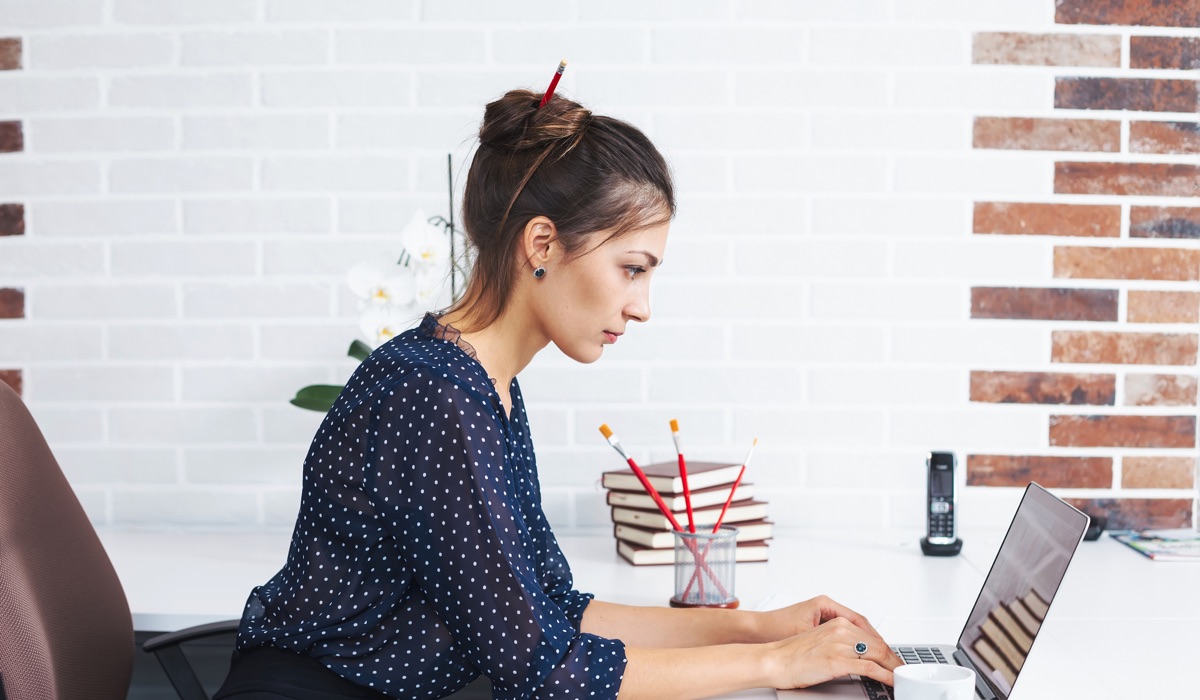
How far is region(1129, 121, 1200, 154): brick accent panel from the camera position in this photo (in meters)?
1.96

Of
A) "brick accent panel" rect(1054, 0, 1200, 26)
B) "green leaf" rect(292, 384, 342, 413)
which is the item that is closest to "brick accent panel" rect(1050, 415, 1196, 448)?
"brick accent panel" rect(1054, 0, 1200, 26)

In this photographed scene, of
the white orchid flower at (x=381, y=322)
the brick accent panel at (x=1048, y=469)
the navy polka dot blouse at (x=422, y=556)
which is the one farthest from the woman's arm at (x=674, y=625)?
the brick accent panel at (x=1048, y=469)

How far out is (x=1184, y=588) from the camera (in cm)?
162

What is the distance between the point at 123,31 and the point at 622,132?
124 centimetres

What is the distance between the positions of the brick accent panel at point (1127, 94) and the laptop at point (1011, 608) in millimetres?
979

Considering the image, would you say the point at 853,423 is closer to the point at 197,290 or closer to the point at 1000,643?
the point at 1000,643

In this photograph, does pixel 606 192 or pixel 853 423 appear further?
pixel 853 423

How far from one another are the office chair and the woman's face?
0.60m

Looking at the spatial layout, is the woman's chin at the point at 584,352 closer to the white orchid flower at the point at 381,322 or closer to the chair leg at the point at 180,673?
the white orchid flower at the point at 381,322

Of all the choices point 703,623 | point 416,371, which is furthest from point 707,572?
point 416,371

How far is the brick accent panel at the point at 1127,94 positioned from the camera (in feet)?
6.42

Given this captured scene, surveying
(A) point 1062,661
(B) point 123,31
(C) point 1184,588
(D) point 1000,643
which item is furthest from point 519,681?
(B) point 123,31

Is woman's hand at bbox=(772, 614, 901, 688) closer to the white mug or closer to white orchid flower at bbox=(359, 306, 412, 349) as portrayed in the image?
the white mug

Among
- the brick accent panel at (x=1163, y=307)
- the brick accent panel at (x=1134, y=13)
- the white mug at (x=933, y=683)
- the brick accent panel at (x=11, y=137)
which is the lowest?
the white mug at (x=933, y=683)
